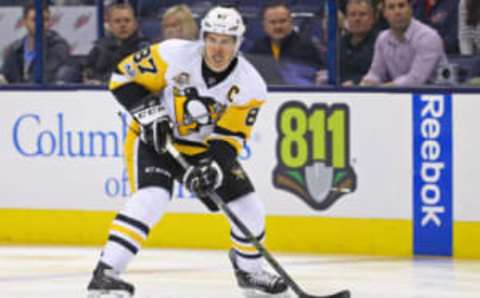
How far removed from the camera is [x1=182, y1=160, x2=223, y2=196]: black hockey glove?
20.0ft

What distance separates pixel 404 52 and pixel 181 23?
1227mm

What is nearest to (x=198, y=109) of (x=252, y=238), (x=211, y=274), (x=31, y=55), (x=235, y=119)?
(x=235, y=119)

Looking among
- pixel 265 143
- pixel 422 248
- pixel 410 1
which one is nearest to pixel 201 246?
pixel 265 143

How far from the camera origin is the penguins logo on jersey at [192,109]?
6.33m

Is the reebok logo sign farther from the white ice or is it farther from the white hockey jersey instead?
the white hockey jersey

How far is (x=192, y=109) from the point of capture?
20.8ft

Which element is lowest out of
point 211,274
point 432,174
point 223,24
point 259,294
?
point 211,274

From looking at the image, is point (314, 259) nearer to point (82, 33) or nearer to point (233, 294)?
point (233, 294)

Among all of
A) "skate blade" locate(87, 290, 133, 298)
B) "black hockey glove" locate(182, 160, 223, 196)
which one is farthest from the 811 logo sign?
"skate blade" locate(87, 290, 133, 298)

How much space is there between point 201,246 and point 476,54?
186cm

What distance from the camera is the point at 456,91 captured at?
7.94 meters

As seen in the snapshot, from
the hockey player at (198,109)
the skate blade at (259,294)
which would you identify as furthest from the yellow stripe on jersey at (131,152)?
the skate blade at (259,294)

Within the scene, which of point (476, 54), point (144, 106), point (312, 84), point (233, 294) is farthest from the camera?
point (312, 84)

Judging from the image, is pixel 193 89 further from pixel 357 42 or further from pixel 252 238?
pixel 357 42
